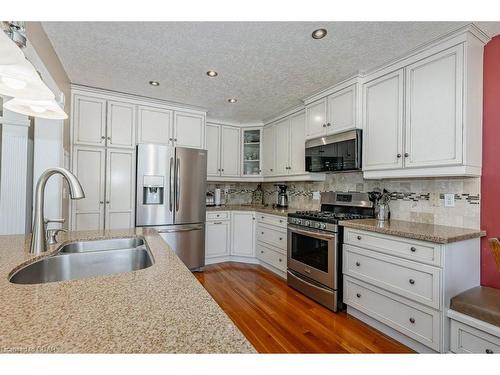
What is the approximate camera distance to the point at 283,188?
4.05m

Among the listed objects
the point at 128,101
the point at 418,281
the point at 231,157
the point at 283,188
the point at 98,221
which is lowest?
the point at 418,281

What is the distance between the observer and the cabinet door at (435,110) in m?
1.84

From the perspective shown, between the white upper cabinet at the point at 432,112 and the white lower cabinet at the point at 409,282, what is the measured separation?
0.62 metres

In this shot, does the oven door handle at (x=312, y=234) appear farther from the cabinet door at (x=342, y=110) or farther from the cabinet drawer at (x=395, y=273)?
the cabinet door at (x=342, y=110)

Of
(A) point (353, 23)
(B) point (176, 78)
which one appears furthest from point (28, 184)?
(A) point (353, 23)

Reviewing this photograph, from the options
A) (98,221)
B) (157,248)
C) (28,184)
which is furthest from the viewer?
(98,221)

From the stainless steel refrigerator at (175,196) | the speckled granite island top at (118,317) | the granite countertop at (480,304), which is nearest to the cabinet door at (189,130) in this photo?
the stainless steel refrigerator at (175,196)

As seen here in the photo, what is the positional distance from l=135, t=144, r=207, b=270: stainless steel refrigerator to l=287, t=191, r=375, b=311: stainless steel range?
1315mm

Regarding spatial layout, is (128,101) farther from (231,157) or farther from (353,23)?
(353,23)

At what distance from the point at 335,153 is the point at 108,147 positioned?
2.72 m

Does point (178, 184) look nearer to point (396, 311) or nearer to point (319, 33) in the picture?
point (319, 33)

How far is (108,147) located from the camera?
307cm

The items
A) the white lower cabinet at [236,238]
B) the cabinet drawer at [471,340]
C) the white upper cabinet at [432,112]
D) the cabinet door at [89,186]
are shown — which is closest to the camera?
the cabinet drawer at [471,340]
